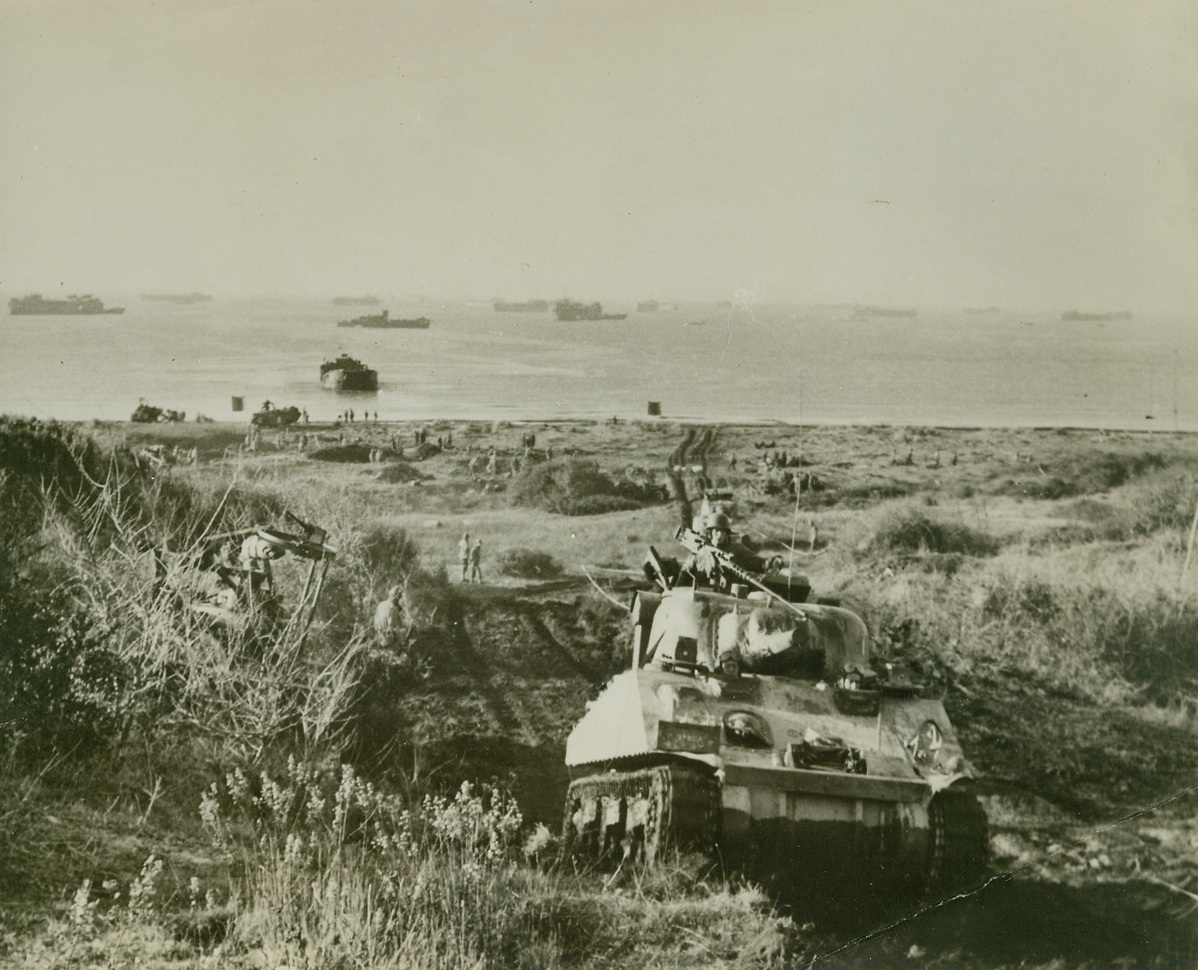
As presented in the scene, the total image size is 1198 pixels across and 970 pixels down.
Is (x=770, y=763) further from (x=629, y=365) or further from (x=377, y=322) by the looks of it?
(x=377, y=322)

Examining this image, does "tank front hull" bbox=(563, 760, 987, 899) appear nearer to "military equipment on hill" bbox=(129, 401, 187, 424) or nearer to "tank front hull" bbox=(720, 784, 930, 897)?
"tank front hull" bbox=(720, 784, 930, 897)

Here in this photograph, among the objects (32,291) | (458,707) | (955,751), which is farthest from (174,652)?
(955,751)

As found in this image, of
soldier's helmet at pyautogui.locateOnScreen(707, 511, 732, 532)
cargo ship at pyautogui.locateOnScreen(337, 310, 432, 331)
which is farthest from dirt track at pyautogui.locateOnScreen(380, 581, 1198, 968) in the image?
cargo ship at pyautogui.locateOnScreen(337, 310, 432, 331)

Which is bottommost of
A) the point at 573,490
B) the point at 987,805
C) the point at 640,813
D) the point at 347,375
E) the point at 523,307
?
the point at 987,805

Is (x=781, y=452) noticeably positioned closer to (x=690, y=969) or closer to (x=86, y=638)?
(x=690, y=969)

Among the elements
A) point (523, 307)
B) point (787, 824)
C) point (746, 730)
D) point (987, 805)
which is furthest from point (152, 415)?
point (987, 805)
